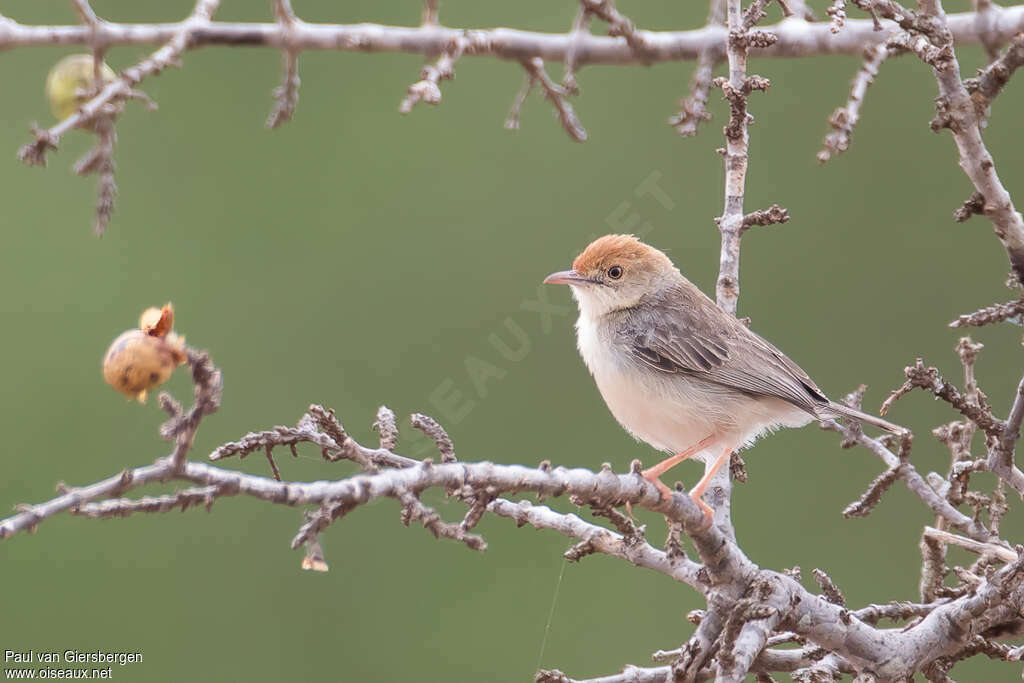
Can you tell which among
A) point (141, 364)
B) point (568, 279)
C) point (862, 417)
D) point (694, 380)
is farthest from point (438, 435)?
point (568, 279)

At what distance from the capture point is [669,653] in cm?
290

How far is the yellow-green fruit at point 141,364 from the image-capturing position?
5.94 feet

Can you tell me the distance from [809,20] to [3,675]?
12.0ft

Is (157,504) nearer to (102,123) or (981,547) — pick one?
(102,123)

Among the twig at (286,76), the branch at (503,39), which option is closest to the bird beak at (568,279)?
the branch at (503,39)

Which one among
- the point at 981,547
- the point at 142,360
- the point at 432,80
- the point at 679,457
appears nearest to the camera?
the point at 142,360

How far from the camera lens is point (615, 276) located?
14.6ft

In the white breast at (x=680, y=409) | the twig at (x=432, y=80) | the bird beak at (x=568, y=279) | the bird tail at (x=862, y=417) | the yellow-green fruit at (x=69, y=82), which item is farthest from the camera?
the bird beak at (x=568, y=279)

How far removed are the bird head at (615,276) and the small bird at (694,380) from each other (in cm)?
8

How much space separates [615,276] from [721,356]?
1.93 ft

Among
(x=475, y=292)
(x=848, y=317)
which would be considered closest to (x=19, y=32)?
(x=475, y=292)

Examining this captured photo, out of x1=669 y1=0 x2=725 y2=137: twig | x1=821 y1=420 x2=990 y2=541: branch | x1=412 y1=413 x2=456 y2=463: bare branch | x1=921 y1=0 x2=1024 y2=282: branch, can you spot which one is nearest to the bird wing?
x1=669 y1=0 x2=725 y2=137: twig

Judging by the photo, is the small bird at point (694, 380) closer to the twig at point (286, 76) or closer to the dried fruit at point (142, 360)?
the twig at point (286, 76)

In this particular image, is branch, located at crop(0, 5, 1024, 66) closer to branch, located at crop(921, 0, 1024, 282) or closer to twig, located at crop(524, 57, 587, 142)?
twig, located at crop(524, 57, 587, 142)
